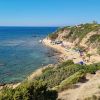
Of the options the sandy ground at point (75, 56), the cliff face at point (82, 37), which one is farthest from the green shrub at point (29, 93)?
the cliff face at point (82, 37)

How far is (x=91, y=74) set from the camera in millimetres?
33625

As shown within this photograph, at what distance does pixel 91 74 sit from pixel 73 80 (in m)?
4.46

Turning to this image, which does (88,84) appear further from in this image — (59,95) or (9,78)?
(9,78)

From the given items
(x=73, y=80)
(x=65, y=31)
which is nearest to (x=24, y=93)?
(x=73, y=80)

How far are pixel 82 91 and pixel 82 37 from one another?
293 ft

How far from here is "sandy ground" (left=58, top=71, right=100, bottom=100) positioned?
2445 cm

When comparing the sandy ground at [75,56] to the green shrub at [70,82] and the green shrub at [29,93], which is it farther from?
the green shrub at [29,93]

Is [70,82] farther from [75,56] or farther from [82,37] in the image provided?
[82,37]

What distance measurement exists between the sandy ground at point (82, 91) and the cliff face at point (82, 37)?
2232 inches

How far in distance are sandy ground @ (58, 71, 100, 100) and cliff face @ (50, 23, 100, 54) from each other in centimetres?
5669

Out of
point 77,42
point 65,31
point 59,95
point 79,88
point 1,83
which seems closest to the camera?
point 59,95

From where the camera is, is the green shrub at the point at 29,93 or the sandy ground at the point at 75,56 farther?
the sandy ground at the point at 75,56

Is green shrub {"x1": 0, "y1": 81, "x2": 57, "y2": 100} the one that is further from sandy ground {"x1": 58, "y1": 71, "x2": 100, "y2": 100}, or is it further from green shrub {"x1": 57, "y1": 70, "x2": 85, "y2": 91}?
green shrub {"x1": 57, "y1": 70, "x2": 85, "y2": 91}

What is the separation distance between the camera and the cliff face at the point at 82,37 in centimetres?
9968
